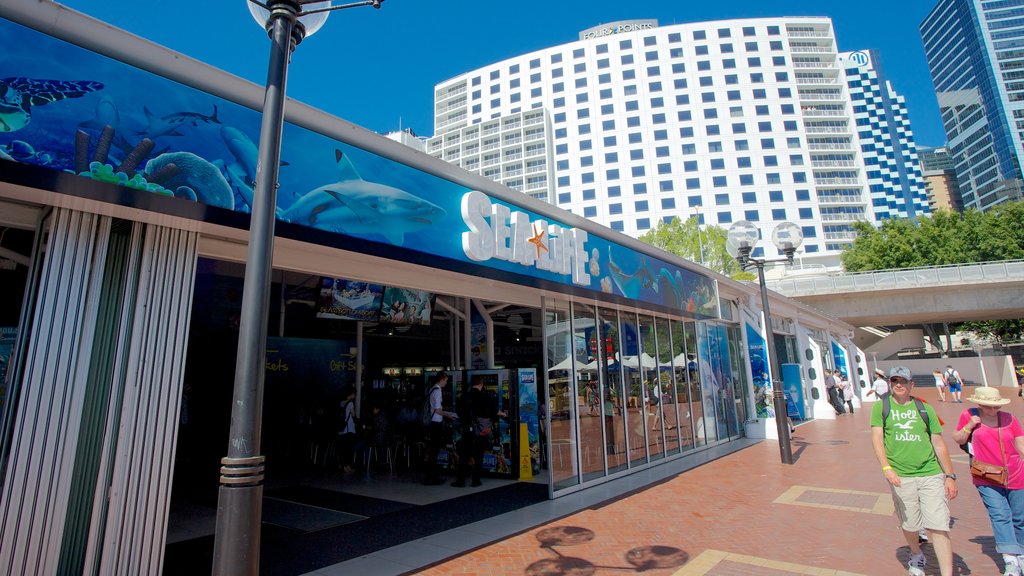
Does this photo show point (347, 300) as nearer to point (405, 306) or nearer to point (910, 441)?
point (405, 306)

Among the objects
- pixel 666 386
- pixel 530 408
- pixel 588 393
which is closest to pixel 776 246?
pixel 666 386

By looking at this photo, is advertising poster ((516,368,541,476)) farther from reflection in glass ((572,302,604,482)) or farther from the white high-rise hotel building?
the white high-rise hotel building

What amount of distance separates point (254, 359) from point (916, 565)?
18.2ft

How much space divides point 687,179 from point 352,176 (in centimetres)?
7008

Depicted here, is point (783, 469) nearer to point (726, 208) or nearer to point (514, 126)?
point (726, 208)

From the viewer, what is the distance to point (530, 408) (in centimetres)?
1007

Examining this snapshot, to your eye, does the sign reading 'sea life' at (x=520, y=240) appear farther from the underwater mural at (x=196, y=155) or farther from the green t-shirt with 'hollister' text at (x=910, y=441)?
the green t-shirt with 'hollister' text at (x=910, y=441)

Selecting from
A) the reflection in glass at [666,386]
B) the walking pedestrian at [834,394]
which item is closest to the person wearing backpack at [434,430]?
the reflection in glass at [666,386]

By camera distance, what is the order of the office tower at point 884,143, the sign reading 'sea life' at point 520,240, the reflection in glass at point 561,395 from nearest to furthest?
1. the sign reading 'sea life' at point 520,240
2. the reflection in glass at point 561,395
3. the office tower at point 884,143

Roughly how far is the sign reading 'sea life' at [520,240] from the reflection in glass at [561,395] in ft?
3.53

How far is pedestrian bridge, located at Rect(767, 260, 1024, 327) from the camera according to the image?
29.6m

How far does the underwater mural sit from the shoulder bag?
5068 mm

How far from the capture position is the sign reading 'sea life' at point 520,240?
6.38 meters

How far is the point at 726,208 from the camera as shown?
67625mm
